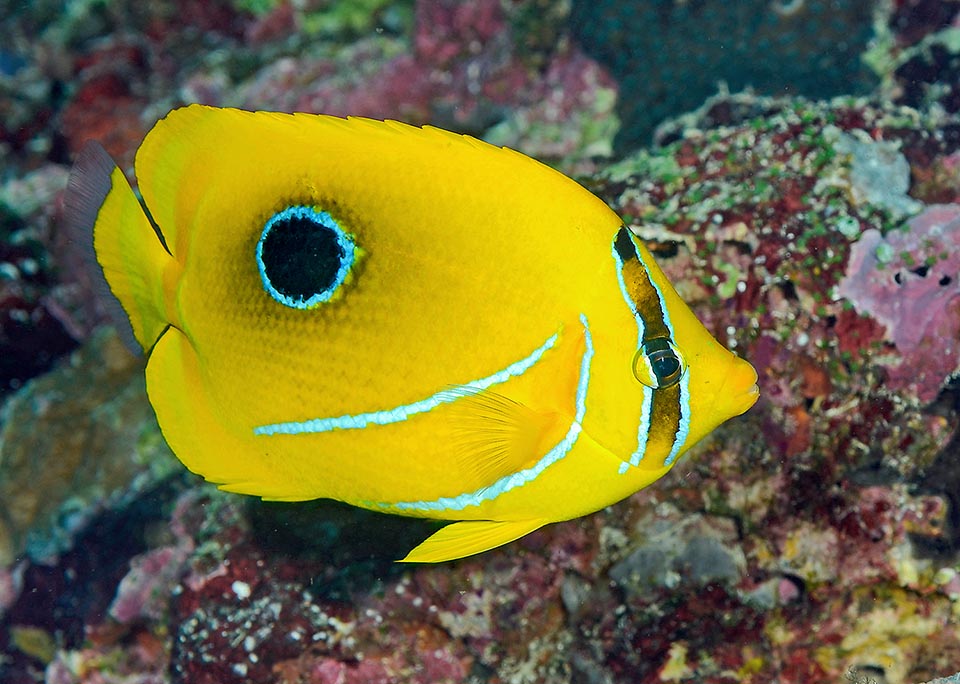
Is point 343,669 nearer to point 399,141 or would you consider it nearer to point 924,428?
point 399,141

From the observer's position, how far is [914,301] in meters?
2.44

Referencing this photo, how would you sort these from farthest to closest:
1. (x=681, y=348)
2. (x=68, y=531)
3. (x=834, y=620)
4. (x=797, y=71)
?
(x=797, y=71), (x=68, y=531), (x=834, y=620), (x=681, y=348)

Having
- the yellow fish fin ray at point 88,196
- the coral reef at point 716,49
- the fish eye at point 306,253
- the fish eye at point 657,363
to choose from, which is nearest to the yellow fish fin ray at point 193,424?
the yellow fish fin ray at point 88,196

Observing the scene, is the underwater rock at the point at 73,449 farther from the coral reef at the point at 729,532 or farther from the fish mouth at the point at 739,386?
the fish mouth at the point at 739,386

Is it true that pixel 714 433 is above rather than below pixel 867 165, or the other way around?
below

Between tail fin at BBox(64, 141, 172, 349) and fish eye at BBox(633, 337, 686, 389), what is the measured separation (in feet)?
3.42

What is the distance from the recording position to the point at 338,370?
4.97 feet

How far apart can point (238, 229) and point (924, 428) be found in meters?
2.25

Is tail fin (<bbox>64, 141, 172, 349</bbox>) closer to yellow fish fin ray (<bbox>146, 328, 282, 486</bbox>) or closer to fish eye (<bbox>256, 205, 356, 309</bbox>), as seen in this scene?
yellow fish fin ray (<bbox>146, 328, 282, 486</bbox>)

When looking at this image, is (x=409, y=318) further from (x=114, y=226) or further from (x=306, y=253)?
(x=114, y=226)

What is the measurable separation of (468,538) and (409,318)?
489 mm

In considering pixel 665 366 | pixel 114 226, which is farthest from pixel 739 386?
pixel 114 226

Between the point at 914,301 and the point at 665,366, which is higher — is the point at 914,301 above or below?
below

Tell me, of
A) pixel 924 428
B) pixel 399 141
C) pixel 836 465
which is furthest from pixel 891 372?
pixel 399 141
